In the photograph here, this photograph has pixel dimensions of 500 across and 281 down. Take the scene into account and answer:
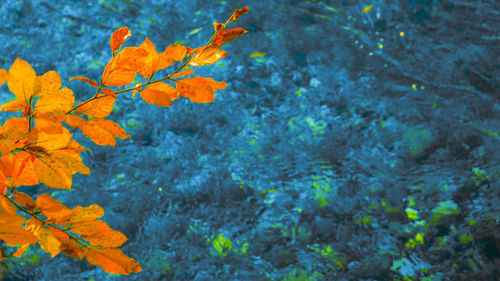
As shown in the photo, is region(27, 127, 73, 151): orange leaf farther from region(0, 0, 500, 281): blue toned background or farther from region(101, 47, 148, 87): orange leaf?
region(0, 0, 500, 281): blue toned background

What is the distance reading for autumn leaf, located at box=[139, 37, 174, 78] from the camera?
24 centimetres

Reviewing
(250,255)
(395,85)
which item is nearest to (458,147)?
(395,85)

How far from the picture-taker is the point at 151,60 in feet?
0.79

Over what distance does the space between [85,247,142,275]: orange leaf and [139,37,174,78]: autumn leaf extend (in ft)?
0.34

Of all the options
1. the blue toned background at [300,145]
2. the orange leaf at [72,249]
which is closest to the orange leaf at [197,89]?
the orange leaf at [72,249]

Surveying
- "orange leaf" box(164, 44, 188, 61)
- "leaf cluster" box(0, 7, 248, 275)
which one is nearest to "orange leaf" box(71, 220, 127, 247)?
"leaf cluster" box(0, 7, 248, 275)

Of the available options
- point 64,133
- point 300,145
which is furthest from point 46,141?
point 300,145

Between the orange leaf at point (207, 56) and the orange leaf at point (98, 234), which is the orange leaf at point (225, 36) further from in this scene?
the orange leaf at point (98, 234)

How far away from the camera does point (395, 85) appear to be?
1.18 metres

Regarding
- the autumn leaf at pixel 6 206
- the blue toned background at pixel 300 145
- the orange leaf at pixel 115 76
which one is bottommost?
the blue toned background at pixel 300 145

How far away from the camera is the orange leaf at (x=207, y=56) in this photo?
0.77ft

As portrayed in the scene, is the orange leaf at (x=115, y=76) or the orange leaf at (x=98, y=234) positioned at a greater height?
the orange leaf at (x=115, y=76)

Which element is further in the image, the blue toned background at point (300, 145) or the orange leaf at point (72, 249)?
the blue toned background at point (300, 145)

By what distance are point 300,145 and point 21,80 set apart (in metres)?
0.96
